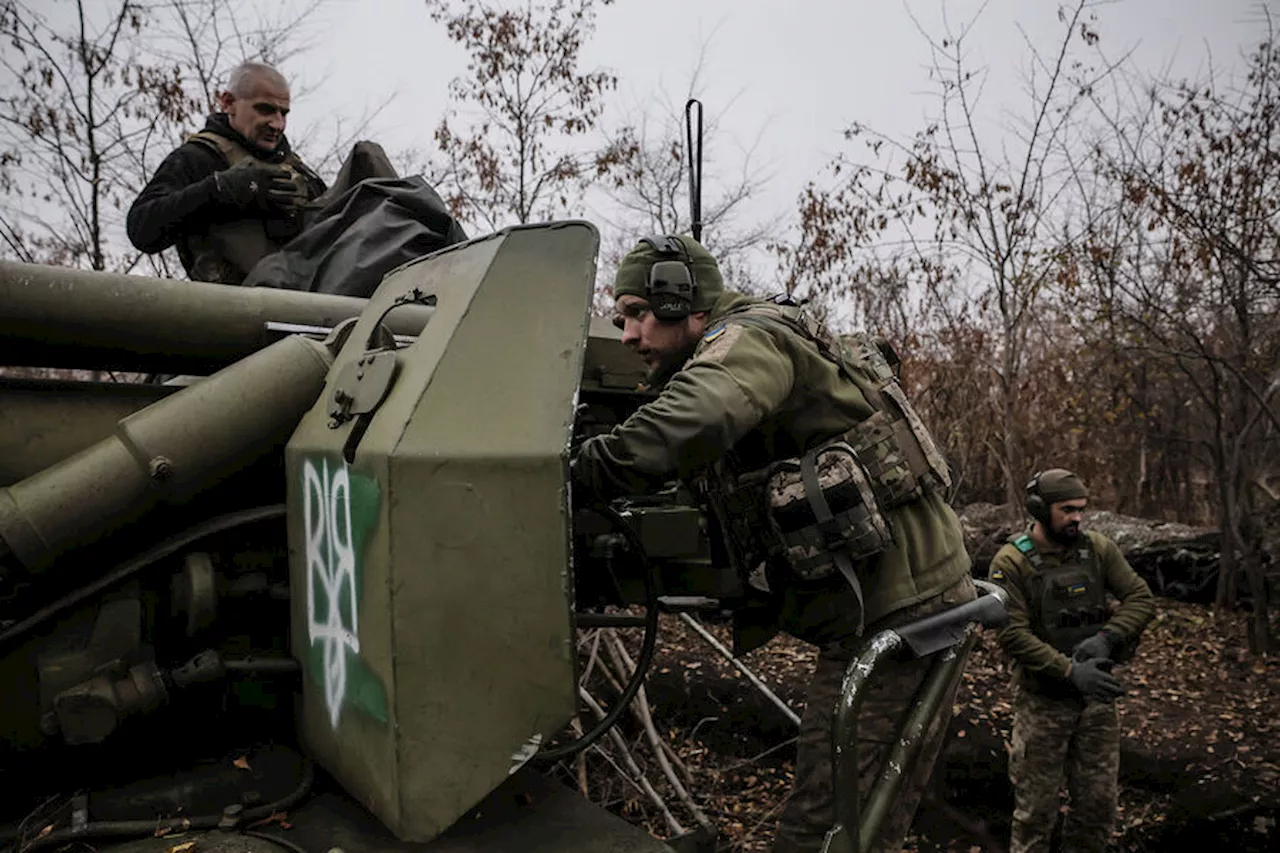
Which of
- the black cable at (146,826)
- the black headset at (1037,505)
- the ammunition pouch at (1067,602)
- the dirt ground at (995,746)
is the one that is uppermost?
the black headset at (1037,505)

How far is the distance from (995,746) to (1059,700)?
142cm

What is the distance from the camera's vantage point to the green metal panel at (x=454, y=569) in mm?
1643

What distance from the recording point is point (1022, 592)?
14.9 ft

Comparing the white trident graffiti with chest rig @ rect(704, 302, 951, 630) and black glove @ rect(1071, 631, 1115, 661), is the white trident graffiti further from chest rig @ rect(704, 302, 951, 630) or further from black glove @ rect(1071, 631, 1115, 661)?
black glove @ rect(1071, 631, 1115, 661)

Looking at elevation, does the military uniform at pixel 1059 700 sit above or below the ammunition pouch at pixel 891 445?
below

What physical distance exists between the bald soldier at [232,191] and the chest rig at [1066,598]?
3.53m

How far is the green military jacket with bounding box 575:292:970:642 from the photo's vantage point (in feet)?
6.55

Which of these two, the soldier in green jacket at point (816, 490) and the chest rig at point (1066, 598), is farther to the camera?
the chest rig at point (1066, 598)

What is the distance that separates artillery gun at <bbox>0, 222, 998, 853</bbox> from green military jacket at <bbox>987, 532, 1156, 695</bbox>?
2.40 m

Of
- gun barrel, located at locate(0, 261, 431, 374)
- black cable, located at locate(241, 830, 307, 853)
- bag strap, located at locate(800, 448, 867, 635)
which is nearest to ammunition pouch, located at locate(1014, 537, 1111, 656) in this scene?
bag strap, located at locate(800, 448, 867, 635)

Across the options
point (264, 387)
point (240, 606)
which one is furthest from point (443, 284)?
point (240, 606)

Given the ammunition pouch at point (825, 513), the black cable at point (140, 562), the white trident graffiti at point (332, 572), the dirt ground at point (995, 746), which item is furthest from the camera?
the dirt ground at point (995, 746)

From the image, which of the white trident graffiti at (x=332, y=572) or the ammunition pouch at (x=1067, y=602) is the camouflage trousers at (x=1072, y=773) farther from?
the white trident graffiti at (x=332, y=572)

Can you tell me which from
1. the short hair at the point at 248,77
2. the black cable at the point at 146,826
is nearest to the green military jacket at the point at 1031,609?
the black cable at the point at 146,826
